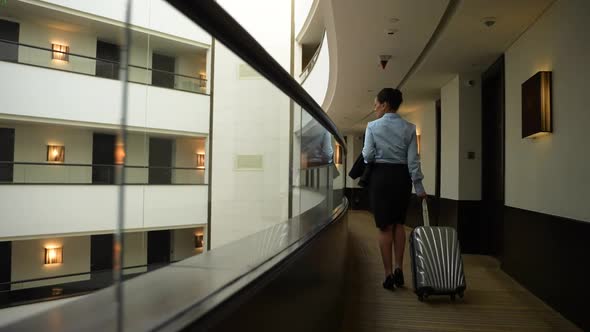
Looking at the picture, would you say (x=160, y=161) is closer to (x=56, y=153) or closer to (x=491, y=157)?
(x=56, y=153)

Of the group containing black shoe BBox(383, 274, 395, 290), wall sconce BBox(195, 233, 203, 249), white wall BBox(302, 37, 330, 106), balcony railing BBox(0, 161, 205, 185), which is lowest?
black shoe BBox(383, 274, 395, 290)

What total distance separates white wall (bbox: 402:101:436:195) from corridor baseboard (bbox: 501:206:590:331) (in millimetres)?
4235

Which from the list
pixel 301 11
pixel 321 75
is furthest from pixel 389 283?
pixel 301 11

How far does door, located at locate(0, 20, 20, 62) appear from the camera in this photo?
444 centimetres

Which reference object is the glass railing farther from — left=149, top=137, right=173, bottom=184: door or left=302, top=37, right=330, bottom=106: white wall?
left=302, top=37, right=330, bottom=106: white wall

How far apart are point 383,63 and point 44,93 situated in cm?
475

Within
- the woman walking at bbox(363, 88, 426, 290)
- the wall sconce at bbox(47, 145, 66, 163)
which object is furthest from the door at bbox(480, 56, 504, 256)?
the wall sconce at bbox(47, 145, 66, 163)

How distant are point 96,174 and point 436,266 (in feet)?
7.89

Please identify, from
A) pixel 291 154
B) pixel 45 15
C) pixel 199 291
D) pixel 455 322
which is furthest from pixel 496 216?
pixel 45 15

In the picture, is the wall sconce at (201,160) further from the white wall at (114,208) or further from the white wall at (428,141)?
the white wall at (428,141)

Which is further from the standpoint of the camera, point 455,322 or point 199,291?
point 455,322

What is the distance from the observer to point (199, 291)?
77 centimetres

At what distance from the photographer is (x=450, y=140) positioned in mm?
6652

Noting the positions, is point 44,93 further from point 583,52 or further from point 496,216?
point 496,216
